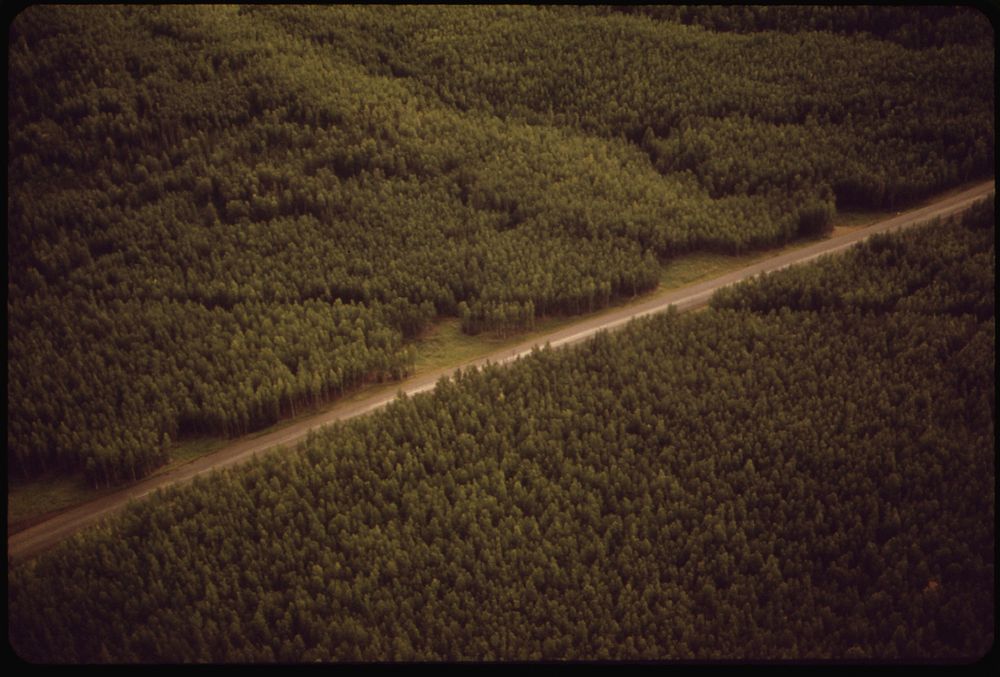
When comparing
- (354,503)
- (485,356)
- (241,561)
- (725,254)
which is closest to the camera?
(241,561)

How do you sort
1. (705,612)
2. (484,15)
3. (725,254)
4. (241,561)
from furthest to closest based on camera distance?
(484,15)
(725,254)
(241,561)
(705,612)

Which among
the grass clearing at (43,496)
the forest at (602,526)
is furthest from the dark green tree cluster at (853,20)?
the grass clearing at (43,496)

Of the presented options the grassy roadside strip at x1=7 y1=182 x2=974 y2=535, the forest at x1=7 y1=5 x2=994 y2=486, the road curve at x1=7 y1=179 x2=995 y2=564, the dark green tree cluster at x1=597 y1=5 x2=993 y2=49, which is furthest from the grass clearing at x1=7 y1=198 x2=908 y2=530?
the dark green tree cluster at x1=597 y1=5 x2=993 y2=49

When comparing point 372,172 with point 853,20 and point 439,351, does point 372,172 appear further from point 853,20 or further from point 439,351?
point 853,20

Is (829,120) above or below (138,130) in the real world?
below

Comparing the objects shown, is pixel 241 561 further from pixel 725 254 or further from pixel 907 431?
pixel 725 254

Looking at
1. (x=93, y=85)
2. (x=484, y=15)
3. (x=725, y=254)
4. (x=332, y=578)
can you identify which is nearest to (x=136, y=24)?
(x=93, y=85)

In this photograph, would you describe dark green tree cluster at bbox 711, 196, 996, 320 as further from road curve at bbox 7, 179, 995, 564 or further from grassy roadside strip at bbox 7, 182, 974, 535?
grassy roadside strip at bbox 7, 182, 974, 535
